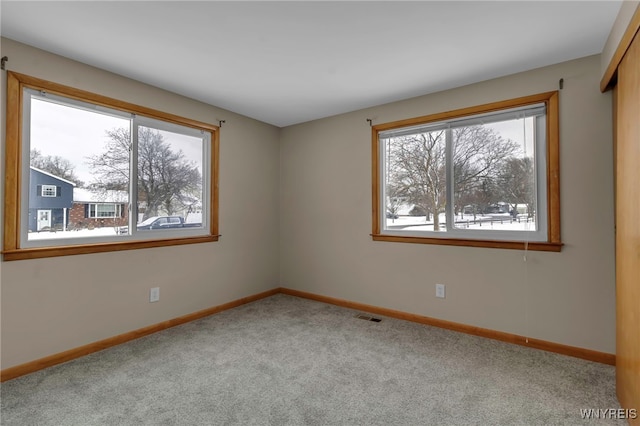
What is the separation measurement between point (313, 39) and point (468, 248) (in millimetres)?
2230

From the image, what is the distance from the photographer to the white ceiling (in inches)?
72.9

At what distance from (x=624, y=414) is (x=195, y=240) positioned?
3.49 m

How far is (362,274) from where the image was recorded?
3629 mm

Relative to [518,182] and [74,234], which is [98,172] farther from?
[518,182]

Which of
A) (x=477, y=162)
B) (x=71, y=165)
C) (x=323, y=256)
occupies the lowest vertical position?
(x=323, y=256)

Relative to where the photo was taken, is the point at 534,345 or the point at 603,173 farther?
the point at 534,345

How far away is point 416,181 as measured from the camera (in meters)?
3.33

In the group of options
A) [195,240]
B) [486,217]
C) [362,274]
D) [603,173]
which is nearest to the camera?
[603,173]

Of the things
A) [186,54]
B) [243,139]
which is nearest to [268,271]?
[243,139]

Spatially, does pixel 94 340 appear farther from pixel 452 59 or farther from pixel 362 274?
pixel 452 59

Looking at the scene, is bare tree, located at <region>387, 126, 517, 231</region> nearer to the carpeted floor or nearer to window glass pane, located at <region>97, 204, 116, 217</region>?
the carpeted floor

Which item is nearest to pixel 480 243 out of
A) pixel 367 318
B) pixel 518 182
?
pixel 518 182

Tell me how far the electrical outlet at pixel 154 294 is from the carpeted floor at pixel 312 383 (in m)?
0.33

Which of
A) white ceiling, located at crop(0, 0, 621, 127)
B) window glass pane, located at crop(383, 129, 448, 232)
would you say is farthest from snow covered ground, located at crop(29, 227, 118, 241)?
window glass pane, located at crop(383, 129, 448, 232)
